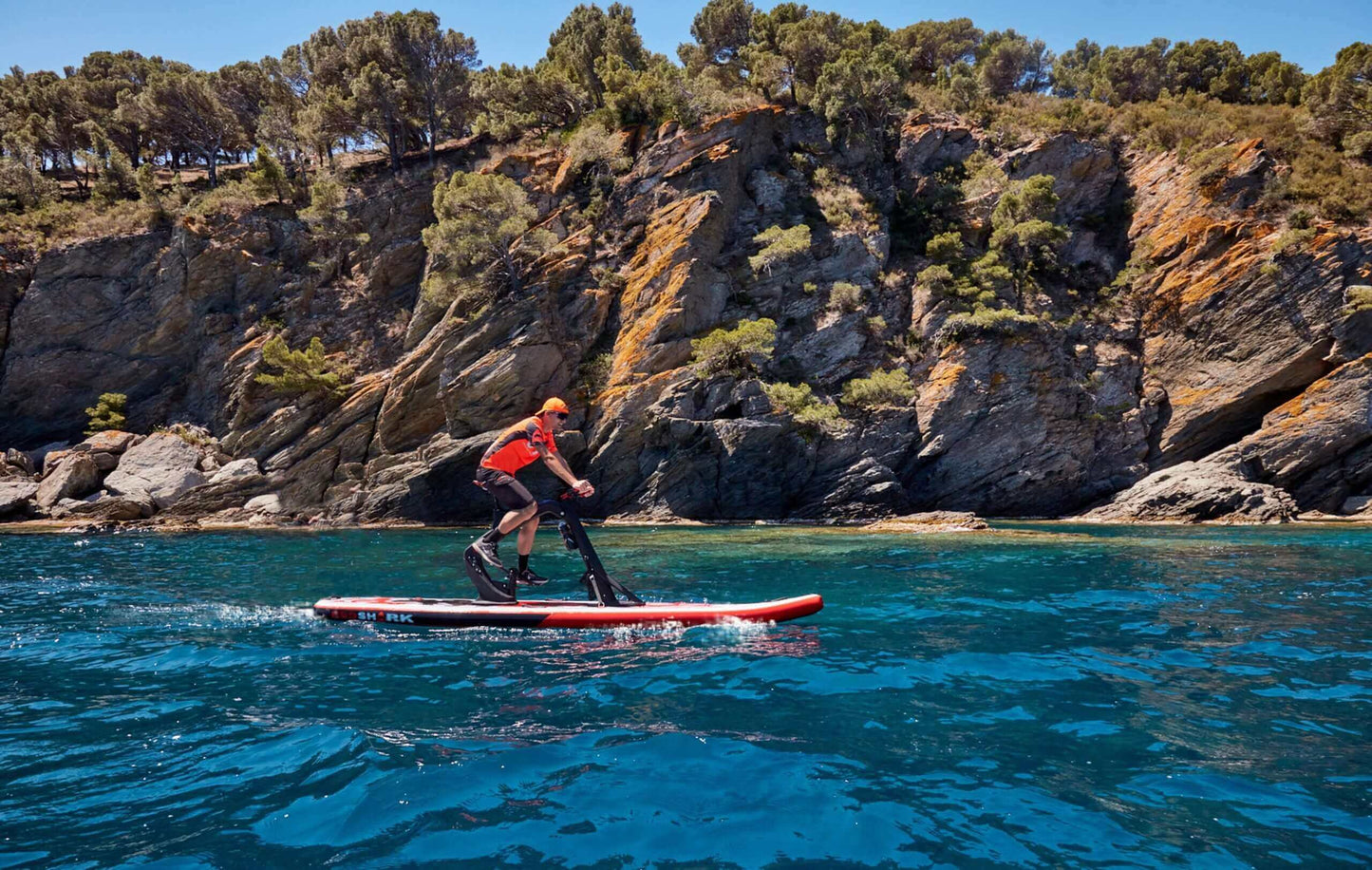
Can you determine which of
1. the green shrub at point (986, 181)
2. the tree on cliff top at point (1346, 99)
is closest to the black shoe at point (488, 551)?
the green shrub at point (986, 181)

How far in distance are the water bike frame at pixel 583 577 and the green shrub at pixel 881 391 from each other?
23163 millimetres

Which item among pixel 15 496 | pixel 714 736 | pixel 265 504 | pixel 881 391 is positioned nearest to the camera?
pixel 714 736

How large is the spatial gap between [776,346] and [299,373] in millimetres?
23599

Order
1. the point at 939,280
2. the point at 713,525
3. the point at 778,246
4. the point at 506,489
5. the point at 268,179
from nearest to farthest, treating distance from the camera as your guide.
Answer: the point at 506,489 → the point at 713,525 → the point at 939,280 → the point at 778,246 → the point at 268,179

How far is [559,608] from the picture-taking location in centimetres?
1019

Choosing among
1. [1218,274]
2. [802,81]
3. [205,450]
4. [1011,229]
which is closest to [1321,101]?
[1218,274]

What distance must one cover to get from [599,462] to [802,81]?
3252 centimetres

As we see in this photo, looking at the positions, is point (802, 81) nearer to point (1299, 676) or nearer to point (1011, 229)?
point (1011, 229)

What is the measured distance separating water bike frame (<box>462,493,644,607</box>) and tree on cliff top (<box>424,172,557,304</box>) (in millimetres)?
27088

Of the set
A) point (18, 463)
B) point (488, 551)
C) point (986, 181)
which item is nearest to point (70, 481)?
point (18, 463)

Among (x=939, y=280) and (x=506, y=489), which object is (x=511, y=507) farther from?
(x=939, y=280)

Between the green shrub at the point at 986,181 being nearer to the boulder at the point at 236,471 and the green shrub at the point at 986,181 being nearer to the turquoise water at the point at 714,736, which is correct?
the turquoise water at the point at 714,736

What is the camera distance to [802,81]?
48844mm

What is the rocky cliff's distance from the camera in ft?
99.6
